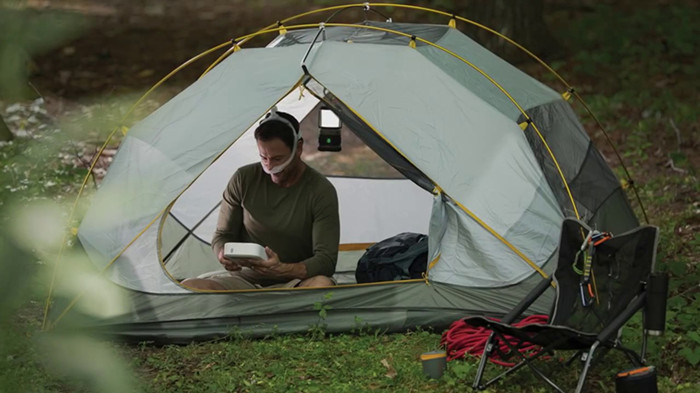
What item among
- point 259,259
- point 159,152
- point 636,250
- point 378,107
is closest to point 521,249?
point 636,250

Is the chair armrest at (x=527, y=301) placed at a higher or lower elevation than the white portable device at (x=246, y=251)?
lower

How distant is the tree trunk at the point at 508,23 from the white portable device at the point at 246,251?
5.44m

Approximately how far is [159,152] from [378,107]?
103cm

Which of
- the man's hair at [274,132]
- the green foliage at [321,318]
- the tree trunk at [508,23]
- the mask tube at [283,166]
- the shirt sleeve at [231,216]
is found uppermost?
Answer: the tree trunk at [508,23]

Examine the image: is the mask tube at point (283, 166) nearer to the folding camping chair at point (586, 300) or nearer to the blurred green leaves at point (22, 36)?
the folding camping chair at point (586, 300)

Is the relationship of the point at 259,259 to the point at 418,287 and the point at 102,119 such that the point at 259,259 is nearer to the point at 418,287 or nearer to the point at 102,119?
the point at 418,287

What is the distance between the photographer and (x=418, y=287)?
443 centimetres

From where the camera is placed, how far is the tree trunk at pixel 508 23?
370 inches

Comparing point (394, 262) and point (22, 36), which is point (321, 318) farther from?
point (22, 36)

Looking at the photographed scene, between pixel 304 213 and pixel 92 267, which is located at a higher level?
pixel 92 267

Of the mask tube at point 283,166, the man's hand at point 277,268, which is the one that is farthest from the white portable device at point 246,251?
the mask tube at point 283,166

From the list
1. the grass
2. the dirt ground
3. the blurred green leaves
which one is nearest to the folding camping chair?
the grass

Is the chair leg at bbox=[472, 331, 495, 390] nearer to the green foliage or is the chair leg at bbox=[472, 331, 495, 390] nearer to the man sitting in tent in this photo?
the green foliage

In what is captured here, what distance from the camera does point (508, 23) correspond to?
372 inches
